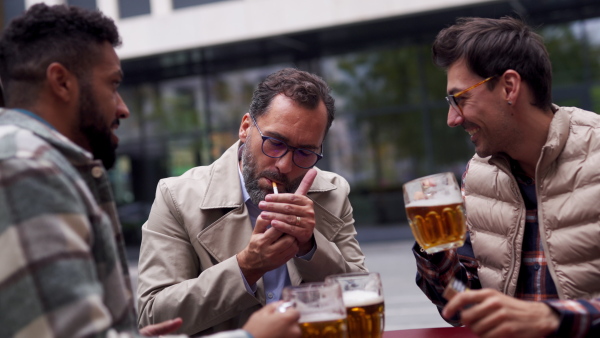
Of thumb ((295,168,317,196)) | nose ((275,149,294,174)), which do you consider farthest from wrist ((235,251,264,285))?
nose ((275,149,294,174))

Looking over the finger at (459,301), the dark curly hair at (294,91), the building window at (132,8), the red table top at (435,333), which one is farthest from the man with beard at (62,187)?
the building window at (132,8)

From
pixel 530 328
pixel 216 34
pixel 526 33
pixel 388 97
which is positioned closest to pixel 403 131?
pixel 388 97

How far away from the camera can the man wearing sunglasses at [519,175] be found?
2.32 meters

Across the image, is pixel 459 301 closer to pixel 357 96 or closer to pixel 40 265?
pixel 40 265

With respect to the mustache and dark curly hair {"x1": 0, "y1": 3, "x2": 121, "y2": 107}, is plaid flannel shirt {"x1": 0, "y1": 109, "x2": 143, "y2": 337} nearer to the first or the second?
dark curly hair {"x1": 0, "y1": 3, "x2": 121, "y2": 107}

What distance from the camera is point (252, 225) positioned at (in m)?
2.71

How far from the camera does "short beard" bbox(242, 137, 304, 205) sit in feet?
8.45

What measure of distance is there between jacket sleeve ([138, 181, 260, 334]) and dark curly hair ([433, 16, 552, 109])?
4.06ft

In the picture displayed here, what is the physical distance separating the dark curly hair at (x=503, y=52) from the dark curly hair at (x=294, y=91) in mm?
552

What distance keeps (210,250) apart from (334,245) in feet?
1.67

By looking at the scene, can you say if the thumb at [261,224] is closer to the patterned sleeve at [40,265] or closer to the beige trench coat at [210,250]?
the beige trench coat at [210,250]

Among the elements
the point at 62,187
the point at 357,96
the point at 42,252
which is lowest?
the point at 357,96

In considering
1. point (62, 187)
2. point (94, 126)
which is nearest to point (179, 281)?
point (94, 126)

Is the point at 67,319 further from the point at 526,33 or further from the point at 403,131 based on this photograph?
the point at 403,131
